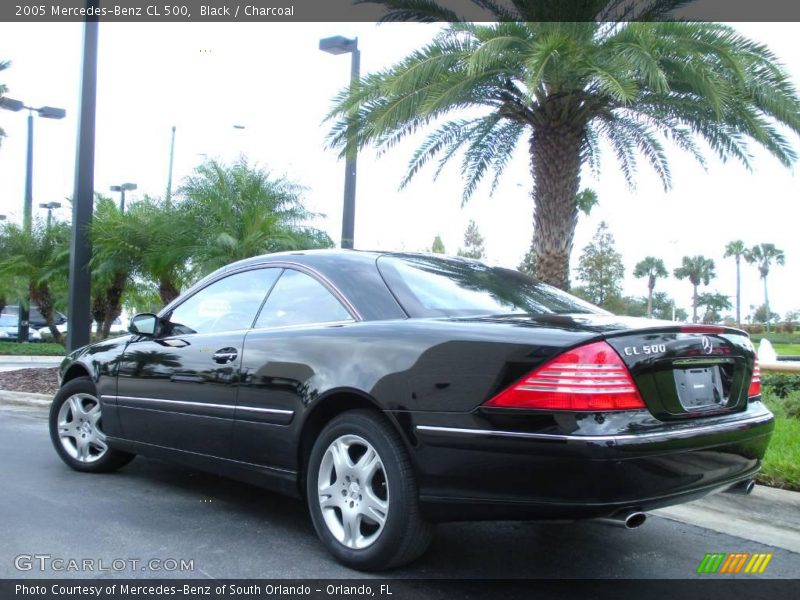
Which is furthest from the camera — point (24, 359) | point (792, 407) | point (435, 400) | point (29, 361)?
point (24, 359)

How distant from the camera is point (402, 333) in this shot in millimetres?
3498

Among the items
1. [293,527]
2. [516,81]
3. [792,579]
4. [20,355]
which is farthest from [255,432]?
[20,355]

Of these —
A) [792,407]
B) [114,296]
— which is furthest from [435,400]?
[114,296]

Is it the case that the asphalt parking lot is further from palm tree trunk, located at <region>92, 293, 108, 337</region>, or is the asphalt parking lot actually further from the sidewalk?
the sidewalk

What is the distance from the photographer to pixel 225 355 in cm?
429

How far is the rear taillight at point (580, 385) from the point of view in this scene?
9.89ft

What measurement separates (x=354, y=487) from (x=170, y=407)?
1.54 meters

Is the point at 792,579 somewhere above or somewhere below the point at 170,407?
below

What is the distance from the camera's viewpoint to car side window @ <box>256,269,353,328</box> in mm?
4012

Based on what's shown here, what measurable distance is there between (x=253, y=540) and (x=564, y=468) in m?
1.86

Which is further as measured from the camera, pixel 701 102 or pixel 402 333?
pixel 701 102

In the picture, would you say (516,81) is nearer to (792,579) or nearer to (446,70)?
(446,70)

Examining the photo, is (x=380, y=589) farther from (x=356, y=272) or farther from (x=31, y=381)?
(x=31, y=381)

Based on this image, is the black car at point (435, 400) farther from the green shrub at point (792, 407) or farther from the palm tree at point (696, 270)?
the palm tree at point (696, 270)
